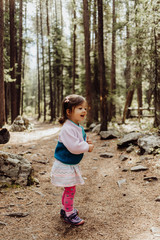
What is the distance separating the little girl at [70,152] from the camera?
9.32ft

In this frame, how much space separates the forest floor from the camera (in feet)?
9.20

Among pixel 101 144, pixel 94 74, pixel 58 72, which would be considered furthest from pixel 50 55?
pixel 101 144

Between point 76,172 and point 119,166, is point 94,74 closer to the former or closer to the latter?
point 119,166

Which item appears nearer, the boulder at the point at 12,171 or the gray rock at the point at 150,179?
the boulder at the point at 12,171

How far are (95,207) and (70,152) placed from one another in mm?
1441

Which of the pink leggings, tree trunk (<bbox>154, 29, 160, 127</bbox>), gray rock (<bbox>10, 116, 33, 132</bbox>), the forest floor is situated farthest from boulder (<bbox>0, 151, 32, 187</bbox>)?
gray rock (<bbox>10, 116, 33, 132</bbox>)

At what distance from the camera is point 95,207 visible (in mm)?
3662

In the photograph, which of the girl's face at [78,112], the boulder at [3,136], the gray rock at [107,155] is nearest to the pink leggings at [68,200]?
the girl's face at [78,112]

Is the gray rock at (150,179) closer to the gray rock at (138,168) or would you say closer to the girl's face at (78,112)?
the gray rock at (138,168)

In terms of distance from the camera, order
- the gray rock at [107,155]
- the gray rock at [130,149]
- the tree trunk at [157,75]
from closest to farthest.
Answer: the gray rock at [130,149] < the gray rock at [107,155] < the tree trunk at [157,75]

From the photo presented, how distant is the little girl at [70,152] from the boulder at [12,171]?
1.67 m

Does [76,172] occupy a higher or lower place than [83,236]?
higher

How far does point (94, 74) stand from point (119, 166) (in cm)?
1069

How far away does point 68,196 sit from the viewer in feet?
9.98
